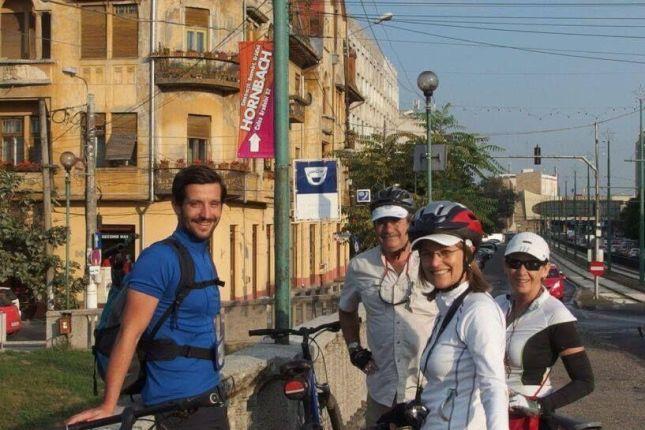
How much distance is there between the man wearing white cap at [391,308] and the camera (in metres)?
5.86

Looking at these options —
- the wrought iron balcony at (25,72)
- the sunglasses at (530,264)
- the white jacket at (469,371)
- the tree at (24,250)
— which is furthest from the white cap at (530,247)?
the wrought iron balcony at (25,72)

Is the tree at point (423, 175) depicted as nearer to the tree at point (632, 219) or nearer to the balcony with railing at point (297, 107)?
the balcony with railing at point (297, 107)

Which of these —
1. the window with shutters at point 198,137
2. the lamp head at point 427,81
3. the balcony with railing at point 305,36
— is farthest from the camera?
the balcony with railing at point 305,36

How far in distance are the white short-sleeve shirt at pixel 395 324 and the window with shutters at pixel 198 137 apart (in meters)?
29.3

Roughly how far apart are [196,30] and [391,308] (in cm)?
3029

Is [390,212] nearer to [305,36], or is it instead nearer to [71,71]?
[71,71]

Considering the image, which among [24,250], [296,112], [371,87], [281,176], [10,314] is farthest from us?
[371,87]

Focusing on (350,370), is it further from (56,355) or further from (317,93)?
(317,93)

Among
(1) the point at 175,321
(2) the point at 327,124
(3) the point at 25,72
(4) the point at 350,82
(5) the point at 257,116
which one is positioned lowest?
(1) the point at 175,321

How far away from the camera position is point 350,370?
10047 mm

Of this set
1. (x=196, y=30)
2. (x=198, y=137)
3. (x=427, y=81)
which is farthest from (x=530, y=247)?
(x=196, y=30)

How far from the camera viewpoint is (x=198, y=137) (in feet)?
116

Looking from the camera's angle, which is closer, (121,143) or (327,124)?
(121,143)

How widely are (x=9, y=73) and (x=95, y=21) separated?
11.0 feet
